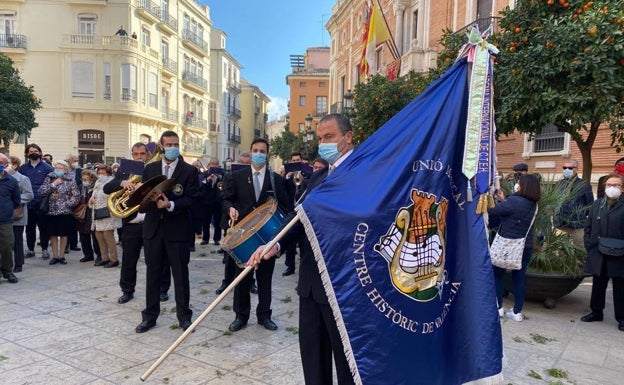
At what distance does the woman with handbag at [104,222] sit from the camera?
8.03 meters

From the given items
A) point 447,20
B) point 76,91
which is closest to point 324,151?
point 447,20

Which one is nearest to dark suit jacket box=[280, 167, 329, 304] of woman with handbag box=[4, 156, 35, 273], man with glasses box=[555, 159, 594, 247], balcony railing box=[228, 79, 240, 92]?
man with glasses box=[555, 159, 594, 247]

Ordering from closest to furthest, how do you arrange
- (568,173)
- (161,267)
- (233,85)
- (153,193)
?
(153,193) → (161,267) → (568,173) → (233,85)

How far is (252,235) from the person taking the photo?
4.30 meters

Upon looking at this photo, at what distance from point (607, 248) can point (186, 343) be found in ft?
16.7

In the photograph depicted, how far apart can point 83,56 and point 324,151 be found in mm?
34756

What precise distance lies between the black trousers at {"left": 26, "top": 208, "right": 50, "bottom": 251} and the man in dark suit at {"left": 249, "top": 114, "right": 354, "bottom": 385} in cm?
736

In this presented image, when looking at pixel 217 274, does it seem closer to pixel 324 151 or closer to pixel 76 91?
pixel 324 151

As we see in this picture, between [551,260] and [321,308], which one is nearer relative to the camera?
[321,308]

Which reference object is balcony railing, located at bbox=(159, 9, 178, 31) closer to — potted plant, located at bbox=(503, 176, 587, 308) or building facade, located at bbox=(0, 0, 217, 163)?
building facade, located at bbox=(0, 0, 217, 163)

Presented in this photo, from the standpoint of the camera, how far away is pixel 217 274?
8117mm

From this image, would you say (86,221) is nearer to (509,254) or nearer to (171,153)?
(171,153)

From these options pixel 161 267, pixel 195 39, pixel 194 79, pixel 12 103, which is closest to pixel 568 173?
pixel 161 267

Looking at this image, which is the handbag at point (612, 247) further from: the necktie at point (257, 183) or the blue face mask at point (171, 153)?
the blue face mask at point (171, 153)
